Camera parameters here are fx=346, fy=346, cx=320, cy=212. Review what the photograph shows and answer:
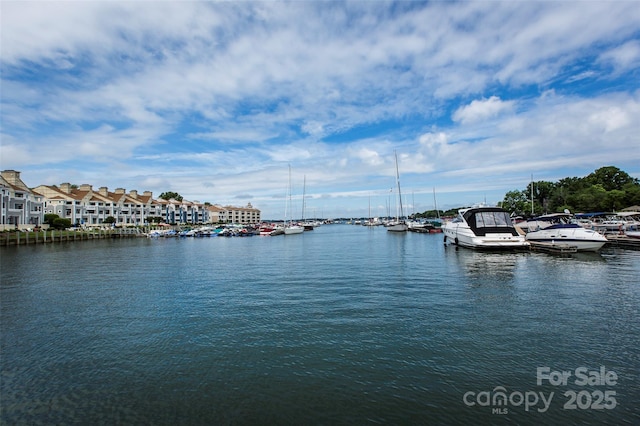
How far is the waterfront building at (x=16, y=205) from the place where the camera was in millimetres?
67312

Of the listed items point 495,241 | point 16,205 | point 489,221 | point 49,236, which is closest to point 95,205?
A: point 16,205

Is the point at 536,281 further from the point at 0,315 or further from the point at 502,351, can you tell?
the point at 0,315

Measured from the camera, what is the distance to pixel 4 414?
7.18 meters

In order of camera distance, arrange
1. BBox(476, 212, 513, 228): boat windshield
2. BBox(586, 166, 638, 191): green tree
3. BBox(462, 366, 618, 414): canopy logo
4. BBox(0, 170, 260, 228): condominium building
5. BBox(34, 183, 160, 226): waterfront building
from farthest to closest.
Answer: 1. BBox(34, 183, 160, 226): waterfront building
2. BBox(586, 166, 638, 191): green tree
3. BBox(0, 170, 260, 228): condominium building
4. BBox(476, 212, 513, 228): boat windshield
5. BBox(462, 366, 618, 414): canopy logo

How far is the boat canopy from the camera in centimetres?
3544

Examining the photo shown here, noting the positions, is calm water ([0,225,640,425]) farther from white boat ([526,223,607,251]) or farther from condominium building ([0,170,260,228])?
condominium building ([0,170,260,228])

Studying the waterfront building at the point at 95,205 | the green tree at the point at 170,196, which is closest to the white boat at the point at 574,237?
the waterfront building at the point at 95,205

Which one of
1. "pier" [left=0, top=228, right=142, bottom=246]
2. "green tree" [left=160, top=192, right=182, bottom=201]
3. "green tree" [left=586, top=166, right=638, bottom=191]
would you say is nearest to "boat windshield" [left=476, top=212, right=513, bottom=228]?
"pier" [left=0, top=228, right=142, bottom=246]

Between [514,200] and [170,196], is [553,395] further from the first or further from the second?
[170,196]

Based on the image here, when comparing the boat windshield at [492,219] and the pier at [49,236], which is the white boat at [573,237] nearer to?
the boat windshield at [492,219]

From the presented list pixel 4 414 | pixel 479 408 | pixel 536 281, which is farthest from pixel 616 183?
pixel 4 414

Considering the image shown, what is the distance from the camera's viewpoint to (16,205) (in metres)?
73.0

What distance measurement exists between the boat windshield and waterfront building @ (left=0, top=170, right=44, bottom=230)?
268 ft

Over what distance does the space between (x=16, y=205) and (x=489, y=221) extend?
295ft
